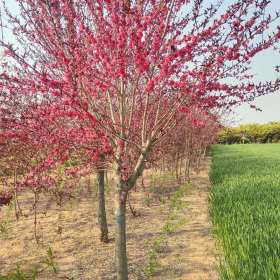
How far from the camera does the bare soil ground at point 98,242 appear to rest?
206 inches

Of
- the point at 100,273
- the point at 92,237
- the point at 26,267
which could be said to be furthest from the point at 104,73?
the point at 92,237

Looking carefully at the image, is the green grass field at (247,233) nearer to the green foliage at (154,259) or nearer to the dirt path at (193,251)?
the dirt path at (193,251)

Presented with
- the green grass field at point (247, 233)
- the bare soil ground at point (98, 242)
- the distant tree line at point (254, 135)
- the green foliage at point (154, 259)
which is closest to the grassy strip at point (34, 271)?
the bare soil ground at point (98, 242)

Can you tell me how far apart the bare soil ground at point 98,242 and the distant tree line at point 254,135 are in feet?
170

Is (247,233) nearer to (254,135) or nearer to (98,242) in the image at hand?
(98,242)

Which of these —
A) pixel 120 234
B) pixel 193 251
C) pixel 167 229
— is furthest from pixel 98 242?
pixel 120 234

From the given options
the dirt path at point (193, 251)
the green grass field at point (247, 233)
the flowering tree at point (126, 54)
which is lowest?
the dirt path at point (193, 251)

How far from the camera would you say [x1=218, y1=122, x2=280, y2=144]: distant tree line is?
195ft

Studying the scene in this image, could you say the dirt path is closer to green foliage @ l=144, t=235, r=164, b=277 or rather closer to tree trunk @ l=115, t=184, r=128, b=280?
green foliage @ l=144, t=235, r=164, b=277

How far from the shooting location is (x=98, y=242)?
6520 millimetres

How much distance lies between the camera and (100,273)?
5.16m

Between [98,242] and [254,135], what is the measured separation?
58.6 meters

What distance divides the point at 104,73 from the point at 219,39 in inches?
50.1

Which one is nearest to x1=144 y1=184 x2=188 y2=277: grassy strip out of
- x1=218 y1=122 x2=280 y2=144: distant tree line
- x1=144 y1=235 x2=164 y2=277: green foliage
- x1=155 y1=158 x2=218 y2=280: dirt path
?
x1=144 y1=235 x2=164 y2=277: green foliage
